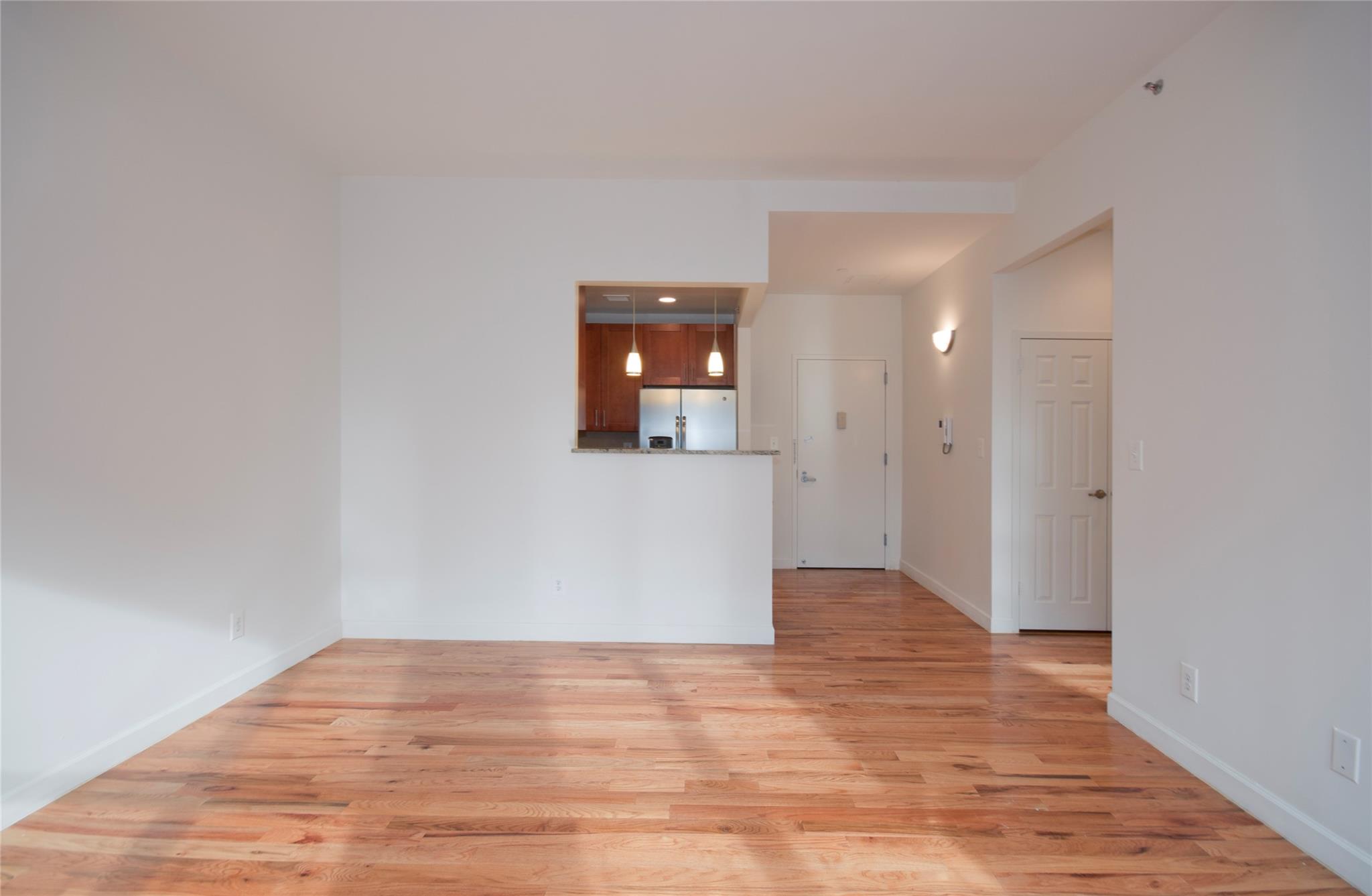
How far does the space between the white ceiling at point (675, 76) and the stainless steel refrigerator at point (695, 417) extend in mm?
2575

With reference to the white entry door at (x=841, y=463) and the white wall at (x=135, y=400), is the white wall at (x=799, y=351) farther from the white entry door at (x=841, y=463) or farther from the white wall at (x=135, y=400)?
the white wall at (x=135, y=400)

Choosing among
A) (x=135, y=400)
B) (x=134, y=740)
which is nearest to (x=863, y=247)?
(x=135, y=400)

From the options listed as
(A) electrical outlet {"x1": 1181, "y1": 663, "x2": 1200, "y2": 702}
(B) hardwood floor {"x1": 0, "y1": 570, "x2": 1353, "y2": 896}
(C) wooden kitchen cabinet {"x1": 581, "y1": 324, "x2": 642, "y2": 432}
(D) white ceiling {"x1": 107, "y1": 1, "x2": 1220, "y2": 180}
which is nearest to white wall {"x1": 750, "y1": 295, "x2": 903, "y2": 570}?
(C) wooden kitchen cabinet {"x1": 581, "y1": 324, "x2": 642, "y2": 432}

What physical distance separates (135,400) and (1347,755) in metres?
4.11

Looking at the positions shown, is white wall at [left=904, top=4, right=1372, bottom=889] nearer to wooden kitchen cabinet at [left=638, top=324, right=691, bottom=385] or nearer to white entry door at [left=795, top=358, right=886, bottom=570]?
white entry door at [left=795, top=358, right=886, bottom=570]

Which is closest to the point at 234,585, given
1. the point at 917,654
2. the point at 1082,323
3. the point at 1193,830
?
the point at 917,654

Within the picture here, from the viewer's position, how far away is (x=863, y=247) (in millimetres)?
4535

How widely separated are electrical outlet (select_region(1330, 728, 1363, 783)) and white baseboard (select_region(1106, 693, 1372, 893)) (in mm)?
185

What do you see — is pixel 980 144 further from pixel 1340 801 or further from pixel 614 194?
pixel 1340 801

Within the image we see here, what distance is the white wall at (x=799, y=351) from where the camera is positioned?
6.05 m

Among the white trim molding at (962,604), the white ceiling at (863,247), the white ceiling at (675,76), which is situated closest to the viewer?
the white ceiling at (675,76)

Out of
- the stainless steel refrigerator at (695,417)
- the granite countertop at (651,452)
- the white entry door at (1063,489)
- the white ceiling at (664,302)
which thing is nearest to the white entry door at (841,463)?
the stainless steel refrigerator at (695,417)

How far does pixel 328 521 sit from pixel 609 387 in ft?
10.0

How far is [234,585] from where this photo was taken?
3.00m
